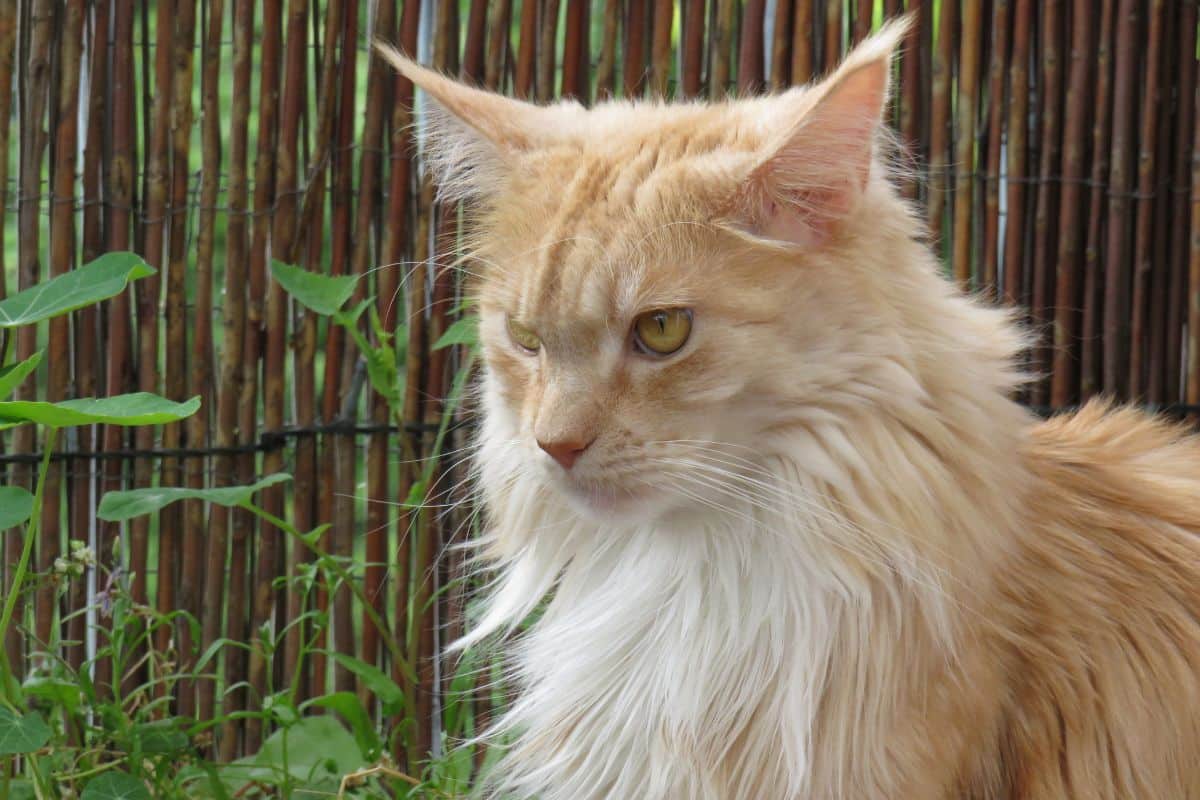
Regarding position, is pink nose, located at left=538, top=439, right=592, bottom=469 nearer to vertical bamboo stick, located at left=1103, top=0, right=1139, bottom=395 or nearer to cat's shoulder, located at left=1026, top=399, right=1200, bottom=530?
cat's shoulder, located at left=1026, top=399, right=1200, bottom=530

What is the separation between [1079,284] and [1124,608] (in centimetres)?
121

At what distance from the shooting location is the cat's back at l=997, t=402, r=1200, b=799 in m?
1.83

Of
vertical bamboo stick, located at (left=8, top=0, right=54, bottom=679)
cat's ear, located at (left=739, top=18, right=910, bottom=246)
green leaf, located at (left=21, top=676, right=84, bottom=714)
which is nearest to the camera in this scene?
cat's ear, located at (left=739, top=18, right=910, bottom=246)

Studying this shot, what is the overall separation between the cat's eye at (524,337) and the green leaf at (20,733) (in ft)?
3.21

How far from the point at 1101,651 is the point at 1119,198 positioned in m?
1.37

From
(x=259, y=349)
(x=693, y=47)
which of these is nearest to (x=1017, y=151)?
(x=693, y=47)

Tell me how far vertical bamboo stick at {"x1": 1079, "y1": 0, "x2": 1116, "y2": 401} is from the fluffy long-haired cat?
3.46 feet

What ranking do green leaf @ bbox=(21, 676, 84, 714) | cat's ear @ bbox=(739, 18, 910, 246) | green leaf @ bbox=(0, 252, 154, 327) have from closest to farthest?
cat's ear @ bbox=(739, 18, 910, 246), green leaf @ bbox=(0, 252, 154, 327), green leaf @ bbox=(21, 676, 84, 714)

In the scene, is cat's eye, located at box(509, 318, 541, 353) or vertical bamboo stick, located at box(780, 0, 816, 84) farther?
vertical bamboo stick, located at box(780, 0, 816, 84)

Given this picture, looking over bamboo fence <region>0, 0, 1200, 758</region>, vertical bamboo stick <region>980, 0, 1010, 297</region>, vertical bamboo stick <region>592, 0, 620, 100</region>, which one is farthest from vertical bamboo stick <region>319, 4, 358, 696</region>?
vertical bamboo stick <region>980, 0, 1010, 297</region>

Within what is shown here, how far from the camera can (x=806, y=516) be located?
1.74m

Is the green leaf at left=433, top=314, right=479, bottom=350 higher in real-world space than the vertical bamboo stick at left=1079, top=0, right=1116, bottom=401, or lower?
lower

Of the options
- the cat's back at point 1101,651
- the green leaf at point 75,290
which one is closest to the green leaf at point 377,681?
the green leaf at point 75,290

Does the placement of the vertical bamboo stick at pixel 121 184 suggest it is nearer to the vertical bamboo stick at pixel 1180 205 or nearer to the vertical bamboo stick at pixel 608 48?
the vertical bamboo stick at pixel 608 48
